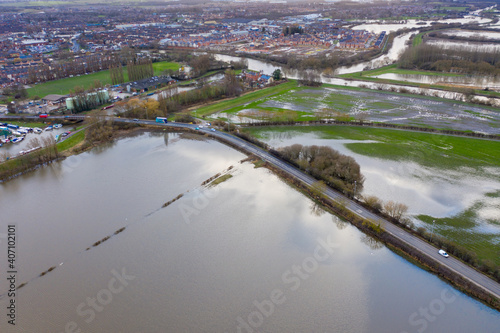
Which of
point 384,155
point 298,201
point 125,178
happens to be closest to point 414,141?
point 384,155

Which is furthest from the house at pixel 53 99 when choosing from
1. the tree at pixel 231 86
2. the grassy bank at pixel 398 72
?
the grassy bank at pixel 398 72

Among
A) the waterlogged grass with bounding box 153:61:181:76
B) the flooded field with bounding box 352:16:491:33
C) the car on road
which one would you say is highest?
the flooded field with bounding box 352:16:491:33

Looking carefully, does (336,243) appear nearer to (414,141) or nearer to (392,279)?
(392,279)

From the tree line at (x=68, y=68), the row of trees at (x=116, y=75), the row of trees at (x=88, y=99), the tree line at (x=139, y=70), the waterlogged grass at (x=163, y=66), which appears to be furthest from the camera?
the waterlogged grass at (x=163, y=66)

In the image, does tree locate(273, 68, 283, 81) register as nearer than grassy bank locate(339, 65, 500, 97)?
No

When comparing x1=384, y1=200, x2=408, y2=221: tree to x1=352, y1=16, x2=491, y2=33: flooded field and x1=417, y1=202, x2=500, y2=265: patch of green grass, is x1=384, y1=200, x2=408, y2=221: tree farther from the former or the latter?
x1=352, y1=16, x2=491, y2=33: flooded field

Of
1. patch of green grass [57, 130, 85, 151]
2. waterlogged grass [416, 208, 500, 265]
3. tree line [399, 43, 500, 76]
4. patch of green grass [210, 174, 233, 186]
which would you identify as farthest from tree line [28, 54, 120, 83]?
waterlogged grass [416, 208, 500, 265]

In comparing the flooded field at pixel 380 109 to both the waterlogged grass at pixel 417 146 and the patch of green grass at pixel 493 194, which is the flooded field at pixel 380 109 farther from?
the patch of green grass at pixel 493 194
